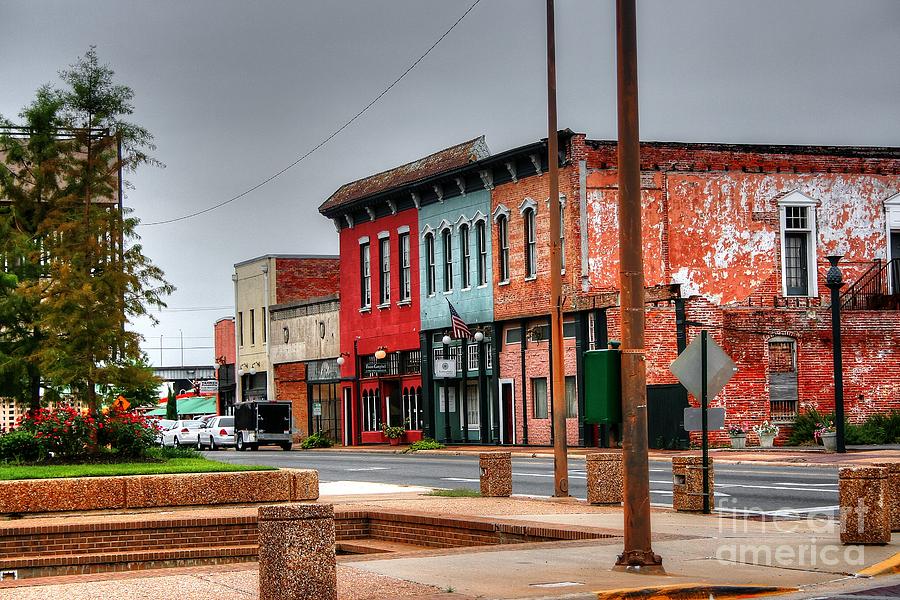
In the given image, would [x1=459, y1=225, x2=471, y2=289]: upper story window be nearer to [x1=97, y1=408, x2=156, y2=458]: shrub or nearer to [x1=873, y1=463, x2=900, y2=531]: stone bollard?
[x1=97, y1=408, x2=156, y2=458]: shrub

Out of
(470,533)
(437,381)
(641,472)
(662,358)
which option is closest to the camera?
(641,472)

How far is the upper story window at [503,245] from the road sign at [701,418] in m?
30.5

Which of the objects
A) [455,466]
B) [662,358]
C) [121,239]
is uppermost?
[121,239]

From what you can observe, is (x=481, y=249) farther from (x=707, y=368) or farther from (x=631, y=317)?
(x=631, y=317)

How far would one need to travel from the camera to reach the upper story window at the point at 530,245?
155ft

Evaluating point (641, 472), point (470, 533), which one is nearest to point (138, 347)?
point (470, 533)

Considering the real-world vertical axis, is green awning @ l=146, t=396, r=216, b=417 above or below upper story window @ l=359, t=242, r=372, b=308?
below

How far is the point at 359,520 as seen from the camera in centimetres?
1777

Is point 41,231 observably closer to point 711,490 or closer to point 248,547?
point 248,547

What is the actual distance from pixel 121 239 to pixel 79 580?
51.7ft

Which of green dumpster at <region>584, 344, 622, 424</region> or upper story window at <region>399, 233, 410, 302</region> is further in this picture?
upper story window at <region>399, 233, 410, 302</region>

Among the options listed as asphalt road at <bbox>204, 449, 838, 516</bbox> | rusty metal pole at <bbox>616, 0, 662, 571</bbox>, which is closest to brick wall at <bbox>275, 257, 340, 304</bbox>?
asphalt road at <bbox>204, 449, 838, 516</bbox>

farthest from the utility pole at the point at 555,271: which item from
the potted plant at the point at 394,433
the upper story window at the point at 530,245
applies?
the potted plant at the point at 394,433

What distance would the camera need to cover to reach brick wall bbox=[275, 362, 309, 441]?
65.9m
